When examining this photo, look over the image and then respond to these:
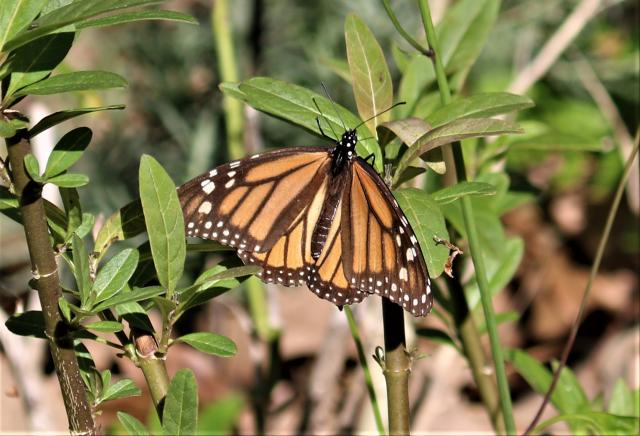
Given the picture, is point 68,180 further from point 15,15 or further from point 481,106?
point 481,106

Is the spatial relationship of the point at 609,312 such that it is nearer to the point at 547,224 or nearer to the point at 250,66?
the point at 547,224

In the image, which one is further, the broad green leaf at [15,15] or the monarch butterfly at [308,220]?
the monarch butterfly at [308,220]

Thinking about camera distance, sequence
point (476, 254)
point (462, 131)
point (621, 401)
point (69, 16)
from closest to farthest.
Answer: point (69, 16)
point (462, 131)
point (476, 254)
point (621, 401)

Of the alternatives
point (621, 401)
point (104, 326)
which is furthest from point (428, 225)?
point (621, 401)

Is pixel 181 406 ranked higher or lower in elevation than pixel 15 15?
lower

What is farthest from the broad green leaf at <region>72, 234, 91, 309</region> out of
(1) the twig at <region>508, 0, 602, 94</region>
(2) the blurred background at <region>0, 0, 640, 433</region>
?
(1) the twig at <region>508, 0, 602, 94</region>

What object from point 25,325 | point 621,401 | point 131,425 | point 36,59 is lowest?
point 621,401

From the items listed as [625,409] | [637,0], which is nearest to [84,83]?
[625,409]

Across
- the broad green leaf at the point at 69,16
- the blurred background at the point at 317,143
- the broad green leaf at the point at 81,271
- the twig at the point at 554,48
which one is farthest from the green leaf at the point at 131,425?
the twig at the point at 554,48

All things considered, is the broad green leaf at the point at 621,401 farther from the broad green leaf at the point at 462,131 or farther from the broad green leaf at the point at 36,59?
the broad green leaf at the point at 36,59
